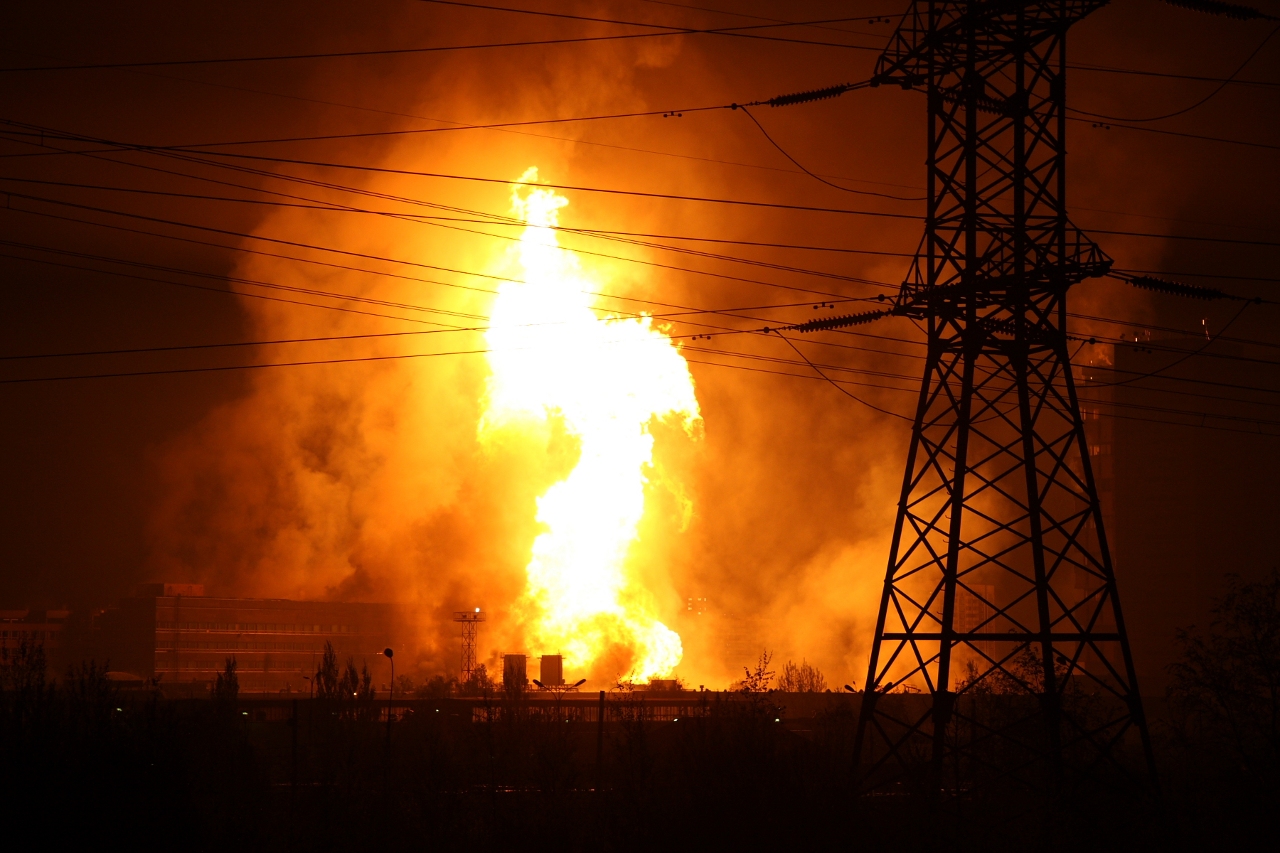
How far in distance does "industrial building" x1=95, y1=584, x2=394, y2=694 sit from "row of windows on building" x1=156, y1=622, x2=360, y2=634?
0.34 ft

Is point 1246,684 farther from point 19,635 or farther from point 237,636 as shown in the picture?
point 19,635

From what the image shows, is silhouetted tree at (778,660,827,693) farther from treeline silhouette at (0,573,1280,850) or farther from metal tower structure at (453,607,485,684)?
treeline silhouette at (0,573,1280,850)

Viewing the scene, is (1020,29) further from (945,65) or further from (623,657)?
(623,657)

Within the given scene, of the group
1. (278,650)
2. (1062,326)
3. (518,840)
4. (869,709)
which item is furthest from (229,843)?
(278,650)

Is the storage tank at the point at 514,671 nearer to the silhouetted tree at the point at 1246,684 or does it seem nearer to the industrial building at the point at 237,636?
the industrial building at the point at 237,636

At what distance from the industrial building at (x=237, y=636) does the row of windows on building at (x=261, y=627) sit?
0.10m

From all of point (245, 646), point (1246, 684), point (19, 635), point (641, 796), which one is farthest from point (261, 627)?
point (1246, 684)

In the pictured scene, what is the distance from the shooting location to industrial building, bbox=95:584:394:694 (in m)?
132

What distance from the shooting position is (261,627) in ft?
447

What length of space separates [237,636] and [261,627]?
2.98m

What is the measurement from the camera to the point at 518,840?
112ft

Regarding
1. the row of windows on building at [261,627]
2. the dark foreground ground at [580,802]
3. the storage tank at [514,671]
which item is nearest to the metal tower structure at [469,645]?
the storage tank at [514,671]

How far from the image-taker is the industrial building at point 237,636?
131500 mm

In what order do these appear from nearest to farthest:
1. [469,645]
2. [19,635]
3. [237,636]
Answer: [469,645]
[237,636]
[19,635]
